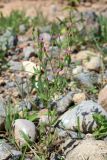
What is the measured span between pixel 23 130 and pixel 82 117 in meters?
0.42

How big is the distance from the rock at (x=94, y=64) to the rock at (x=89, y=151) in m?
1.30

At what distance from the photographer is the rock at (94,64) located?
4105mm

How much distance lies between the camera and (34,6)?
7.01 meters

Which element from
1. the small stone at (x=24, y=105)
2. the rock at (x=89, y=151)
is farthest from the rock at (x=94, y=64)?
the rock at (x=89, y=151)

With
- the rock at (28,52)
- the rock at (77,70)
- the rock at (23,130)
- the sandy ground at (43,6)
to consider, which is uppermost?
the sandy ground at (43,6)

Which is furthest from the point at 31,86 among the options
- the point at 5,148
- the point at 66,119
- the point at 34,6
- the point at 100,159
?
the point at 34,6

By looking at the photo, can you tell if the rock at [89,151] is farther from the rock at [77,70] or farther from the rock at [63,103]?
the rock at [77,70]

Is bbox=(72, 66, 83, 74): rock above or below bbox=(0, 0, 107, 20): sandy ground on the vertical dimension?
below

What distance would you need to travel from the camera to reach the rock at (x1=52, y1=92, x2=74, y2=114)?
11.2 feet

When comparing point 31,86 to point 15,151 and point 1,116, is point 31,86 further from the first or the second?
point 15,151

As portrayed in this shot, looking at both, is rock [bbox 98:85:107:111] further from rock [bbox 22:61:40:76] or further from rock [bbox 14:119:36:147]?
rock [bbox 22:61:40:76]

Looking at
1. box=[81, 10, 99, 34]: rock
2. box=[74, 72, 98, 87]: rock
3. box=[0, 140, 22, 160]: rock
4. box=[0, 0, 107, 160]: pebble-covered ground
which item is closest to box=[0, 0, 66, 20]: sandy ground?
box=[81, 10, 99, 34]: rock

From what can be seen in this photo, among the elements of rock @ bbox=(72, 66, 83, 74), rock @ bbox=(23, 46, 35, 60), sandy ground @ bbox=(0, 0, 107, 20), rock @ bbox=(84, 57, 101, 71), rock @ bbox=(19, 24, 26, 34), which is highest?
sandy ground @ bbox=(0, 0, 107, 20)

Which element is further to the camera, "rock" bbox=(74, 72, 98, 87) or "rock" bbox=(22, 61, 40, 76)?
"rock" bbox=(22, 61, 40, 76)
